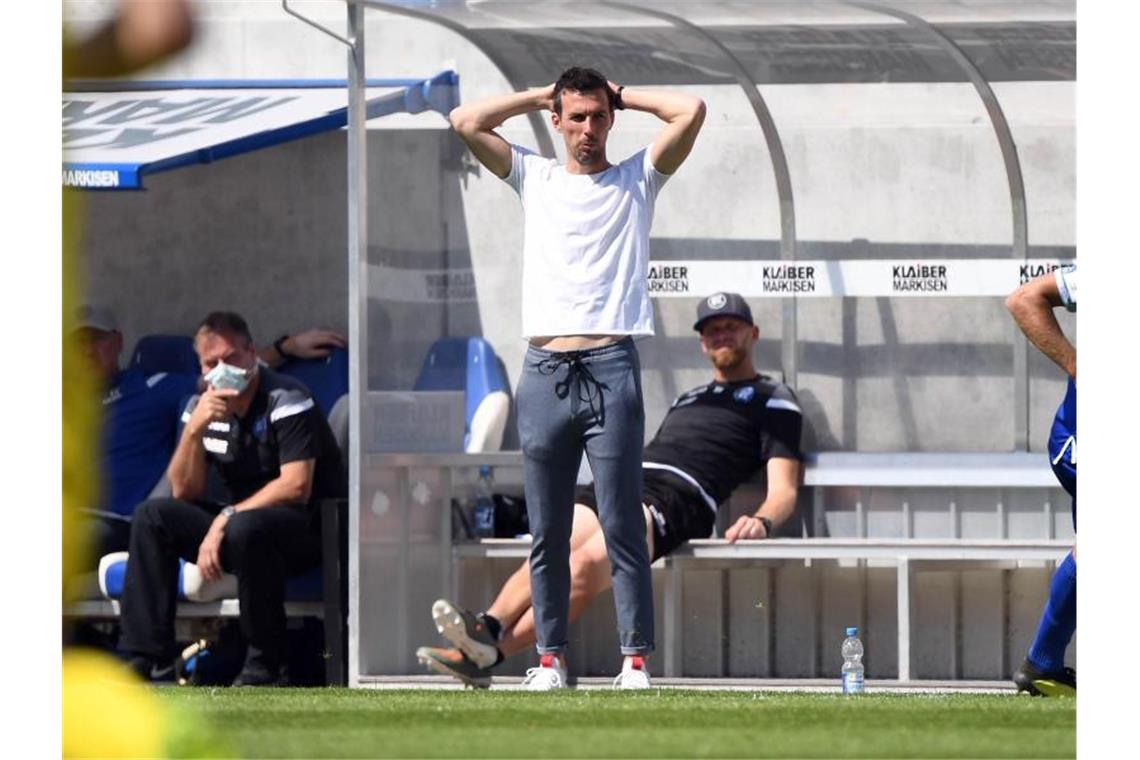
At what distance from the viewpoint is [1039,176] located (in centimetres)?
819

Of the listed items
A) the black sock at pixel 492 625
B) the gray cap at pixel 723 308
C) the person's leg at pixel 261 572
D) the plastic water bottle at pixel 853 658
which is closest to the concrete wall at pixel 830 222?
the gray cap at pixel 723 308

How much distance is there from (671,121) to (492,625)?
1.82 metres

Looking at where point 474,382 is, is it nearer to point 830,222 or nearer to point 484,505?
point 484,505

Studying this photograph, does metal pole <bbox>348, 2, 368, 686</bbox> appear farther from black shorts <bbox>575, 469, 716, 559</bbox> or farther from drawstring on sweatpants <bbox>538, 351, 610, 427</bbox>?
drawstring on sweatpants <bbox>538, 351, 610, 427</bbox>

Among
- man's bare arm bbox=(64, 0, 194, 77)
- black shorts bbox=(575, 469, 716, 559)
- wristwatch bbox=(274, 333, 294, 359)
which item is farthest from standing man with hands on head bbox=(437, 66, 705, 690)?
man's bare arm bbox=(64, 0, 194, 77)

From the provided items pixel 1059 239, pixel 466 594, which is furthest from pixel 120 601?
pixel 1059 239

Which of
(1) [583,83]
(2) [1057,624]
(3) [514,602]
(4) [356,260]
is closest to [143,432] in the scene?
(4) [356,260]

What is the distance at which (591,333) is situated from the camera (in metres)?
6.16

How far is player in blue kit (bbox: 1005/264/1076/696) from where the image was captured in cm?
577

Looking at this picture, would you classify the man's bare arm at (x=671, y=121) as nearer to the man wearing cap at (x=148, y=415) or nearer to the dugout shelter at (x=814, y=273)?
the dugout shelter at (x=814, y=273)

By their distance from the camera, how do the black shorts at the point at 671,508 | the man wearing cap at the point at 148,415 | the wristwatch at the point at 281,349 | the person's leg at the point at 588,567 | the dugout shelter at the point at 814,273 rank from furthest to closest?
the wristwatch at the point at 281,349, the man wearing cap at the point at 148,415, the dugout shelter at the point at 814,273, the black shorts at the point at 671,508, the person's leg at the point at 588,567

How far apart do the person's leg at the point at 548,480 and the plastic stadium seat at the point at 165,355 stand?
303 cm

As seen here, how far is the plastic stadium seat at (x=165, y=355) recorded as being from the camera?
903 cm

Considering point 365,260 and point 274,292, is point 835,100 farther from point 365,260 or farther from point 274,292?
point 274,292
